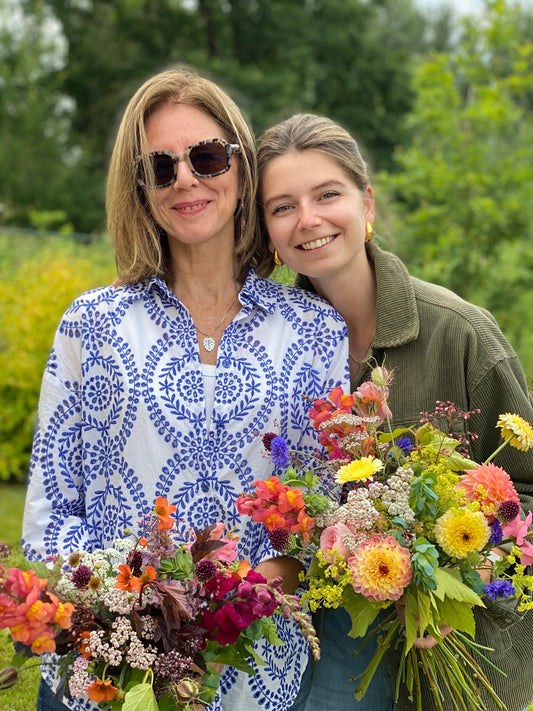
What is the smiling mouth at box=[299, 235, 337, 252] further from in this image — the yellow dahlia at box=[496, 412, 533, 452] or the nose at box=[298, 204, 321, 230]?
the yellow dahlia at box=[496, 412, 533, 452]

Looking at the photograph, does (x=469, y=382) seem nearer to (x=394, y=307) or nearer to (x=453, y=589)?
(x=394, y=307)

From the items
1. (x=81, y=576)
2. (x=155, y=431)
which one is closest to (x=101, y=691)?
(x=81, y=576)

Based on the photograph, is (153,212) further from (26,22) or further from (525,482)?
(26,22)

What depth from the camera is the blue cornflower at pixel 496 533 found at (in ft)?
5.55

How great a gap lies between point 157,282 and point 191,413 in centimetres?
37

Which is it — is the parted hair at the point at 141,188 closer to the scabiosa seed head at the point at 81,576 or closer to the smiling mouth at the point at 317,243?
the smiling mouth at the point at 317,243

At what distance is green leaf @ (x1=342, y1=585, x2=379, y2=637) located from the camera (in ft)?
5.67

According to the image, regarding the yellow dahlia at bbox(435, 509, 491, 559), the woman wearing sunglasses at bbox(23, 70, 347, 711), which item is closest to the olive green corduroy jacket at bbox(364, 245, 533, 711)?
the woman wearing sunglasses at bbox(23, 70, 347, 711)

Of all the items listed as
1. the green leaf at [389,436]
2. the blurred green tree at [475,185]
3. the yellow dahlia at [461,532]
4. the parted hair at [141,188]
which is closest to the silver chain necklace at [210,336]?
the parted hair at [141,188]

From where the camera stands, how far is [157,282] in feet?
7.18

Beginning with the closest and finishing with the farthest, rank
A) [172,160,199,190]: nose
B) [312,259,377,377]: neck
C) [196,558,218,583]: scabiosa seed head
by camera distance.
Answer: [196,558,218,583]: scabiosa seed head → [172,160,199,190]: nose → [312,259,377,377]: neck

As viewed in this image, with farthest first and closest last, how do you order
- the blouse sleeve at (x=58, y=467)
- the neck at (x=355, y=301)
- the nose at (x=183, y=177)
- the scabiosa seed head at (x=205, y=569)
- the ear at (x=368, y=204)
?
the ear at (x=368, y=204)
the neck at (x=355, y=301)
the nose at (x=183, y=177)
the blouse sleeve at (x=58, y=467)
the scabiosa seed head at (x=205, y=569)

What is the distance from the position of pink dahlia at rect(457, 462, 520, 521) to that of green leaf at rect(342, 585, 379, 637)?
1.00ft

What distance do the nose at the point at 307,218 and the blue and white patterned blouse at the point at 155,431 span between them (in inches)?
13.6
